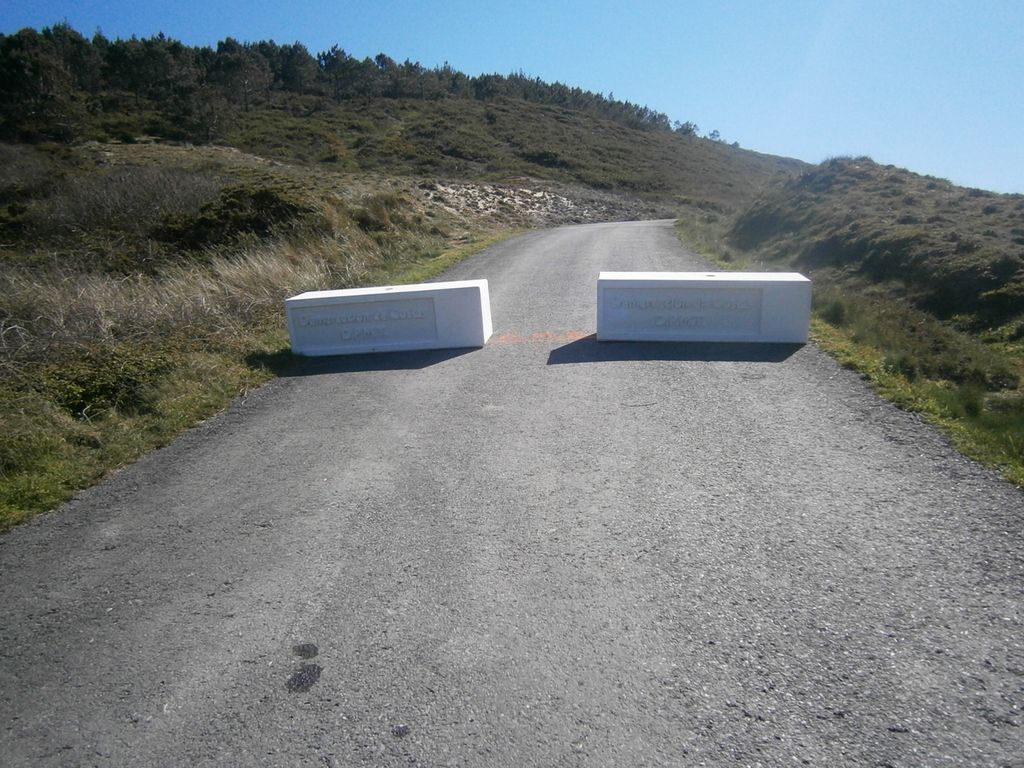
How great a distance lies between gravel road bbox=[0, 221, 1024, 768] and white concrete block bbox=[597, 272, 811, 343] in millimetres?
2169

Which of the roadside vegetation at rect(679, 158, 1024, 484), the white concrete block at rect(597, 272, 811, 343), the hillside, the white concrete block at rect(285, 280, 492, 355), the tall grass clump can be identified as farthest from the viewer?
the hillside

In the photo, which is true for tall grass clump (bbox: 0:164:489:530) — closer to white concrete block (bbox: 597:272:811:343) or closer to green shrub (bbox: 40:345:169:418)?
green shrub (bbox: 40:345:169:418)

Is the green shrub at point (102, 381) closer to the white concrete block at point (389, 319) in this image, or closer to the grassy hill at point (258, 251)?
the grassy hill at point (258, 251)

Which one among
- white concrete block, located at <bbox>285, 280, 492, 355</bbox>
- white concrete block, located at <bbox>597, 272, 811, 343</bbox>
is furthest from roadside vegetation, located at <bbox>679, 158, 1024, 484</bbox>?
white concrete block, located at <bbox>285, 280, 492, 355</bbox>

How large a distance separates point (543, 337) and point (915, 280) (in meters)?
7.86

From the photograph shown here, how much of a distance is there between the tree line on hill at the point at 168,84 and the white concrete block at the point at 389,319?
32825 mm

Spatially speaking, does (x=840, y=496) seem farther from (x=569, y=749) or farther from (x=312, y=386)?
(x=312, y=386)

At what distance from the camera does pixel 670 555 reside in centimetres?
427

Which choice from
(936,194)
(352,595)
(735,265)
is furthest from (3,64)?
(352,595)

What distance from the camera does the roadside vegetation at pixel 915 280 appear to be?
6.95 metres

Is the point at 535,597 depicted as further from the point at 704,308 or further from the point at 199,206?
the point at 199,206

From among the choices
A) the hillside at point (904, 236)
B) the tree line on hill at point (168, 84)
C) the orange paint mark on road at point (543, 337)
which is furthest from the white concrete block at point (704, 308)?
the tree line on hill at point (168, 84)

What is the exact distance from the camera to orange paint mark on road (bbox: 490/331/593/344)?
966 cm

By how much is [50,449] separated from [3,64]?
42629 millimetres
